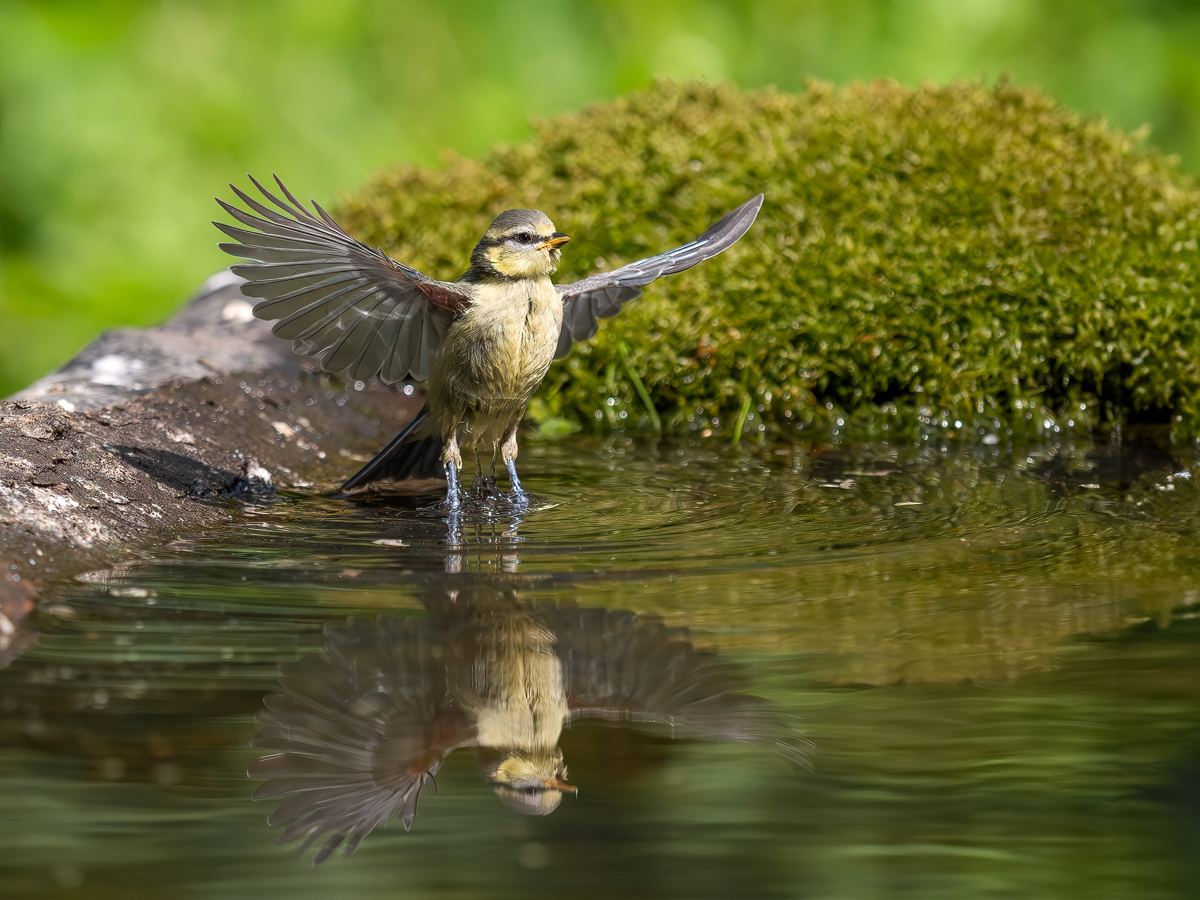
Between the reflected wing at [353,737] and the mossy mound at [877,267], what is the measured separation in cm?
258

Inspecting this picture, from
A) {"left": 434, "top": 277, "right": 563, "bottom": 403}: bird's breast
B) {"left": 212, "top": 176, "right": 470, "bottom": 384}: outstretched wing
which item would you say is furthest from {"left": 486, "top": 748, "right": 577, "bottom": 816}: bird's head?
{"left": 434, "top": 277, "right": 563, "bottom": 403}: bird's breast

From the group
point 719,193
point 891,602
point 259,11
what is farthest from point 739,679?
point 259,11

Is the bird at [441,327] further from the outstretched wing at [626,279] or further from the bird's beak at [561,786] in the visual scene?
the bird's beak at [561,786]

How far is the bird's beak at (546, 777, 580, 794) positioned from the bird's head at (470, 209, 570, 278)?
2.10 metres

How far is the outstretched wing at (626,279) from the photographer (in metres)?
Answer: 4.16

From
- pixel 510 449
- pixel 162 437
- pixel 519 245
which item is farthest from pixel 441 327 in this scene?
pixel 162 437

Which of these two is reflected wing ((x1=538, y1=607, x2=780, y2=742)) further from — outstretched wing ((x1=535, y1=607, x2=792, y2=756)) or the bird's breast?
the bird's breast

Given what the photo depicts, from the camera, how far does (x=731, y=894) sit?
1646mm

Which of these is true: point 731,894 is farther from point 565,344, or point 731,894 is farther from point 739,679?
point 565,344

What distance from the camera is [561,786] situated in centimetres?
191

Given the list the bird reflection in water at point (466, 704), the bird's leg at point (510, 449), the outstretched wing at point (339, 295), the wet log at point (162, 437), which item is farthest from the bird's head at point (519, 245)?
the bird reflection in water at point (466, 704)

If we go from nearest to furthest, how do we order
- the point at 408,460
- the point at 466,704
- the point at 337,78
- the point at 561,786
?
the point at 561,786
the point at 466,704
the point at 408,460
the point at 337,78

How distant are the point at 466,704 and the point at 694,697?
384 mm

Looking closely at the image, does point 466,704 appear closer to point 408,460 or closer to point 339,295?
point 339,295
